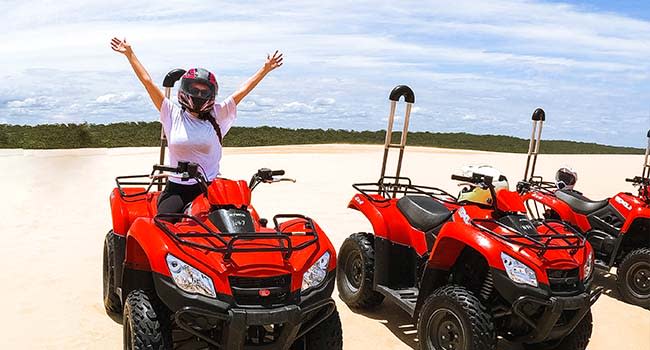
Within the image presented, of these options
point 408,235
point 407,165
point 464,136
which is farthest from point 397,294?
point 464,136

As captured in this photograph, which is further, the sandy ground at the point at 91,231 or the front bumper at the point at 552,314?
the sandy ground at the point at 91,231

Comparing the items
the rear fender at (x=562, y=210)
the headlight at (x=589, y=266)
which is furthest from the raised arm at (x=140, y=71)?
the rear fender at (x=562, y=210)

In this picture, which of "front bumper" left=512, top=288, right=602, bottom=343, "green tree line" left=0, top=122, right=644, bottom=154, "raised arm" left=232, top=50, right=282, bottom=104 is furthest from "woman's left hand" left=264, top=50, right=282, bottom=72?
"green tree line" left=0, top=122, right=644, bottom=154

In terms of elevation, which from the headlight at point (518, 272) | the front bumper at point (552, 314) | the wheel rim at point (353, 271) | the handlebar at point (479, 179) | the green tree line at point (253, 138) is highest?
the handlebar at point (479, 179)

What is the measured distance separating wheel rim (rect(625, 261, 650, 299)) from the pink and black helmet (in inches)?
197

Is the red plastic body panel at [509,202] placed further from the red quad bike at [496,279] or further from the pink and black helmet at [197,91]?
the pink and black helmet at [197,91]

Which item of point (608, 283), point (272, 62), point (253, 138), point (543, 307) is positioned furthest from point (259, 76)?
point (253, 138)

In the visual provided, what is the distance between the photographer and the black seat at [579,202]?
27.0 ft

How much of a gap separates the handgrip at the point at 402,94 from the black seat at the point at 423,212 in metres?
1.08

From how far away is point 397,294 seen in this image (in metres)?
5.98

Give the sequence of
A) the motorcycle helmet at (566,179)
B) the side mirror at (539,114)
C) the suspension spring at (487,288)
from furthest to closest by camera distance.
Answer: the side mirror at (539,114) < the motorcycle helmet at (566,179) < the suspension spring at (487,288)

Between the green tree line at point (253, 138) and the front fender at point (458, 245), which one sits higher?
the front fender at point (458, 245)

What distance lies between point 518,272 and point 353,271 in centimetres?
251

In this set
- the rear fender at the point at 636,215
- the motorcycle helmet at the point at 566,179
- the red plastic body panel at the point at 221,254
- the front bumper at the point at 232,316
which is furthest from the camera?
the motorcycle helmet at the point at 566,179
